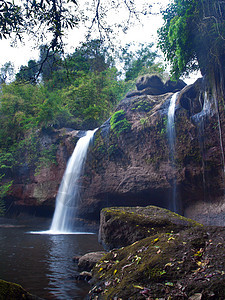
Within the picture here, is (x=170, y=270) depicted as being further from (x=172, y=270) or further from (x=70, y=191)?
(x=70, y=191)

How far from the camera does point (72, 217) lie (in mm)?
15078

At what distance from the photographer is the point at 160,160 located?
1266 cm

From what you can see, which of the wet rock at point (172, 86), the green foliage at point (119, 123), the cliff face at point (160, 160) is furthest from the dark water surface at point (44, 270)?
the wet rock at point (172, 86)

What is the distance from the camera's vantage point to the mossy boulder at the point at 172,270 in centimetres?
268

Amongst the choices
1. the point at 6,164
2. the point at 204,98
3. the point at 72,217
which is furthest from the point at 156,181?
the point at 6,164

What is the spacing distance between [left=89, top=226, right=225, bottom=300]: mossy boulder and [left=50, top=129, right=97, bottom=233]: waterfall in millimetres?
11285

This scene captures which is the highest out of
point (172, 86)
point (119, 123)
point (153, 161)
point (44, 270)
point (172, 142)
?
point (172, 86)

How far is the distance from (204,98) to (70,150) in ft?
31.9

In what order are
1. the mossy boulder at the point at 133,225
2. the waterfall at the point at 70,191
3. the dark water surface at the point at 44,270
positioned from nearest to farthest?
the dark water surface at the point at 44,270 → the mossy boulder at the point at 133,225 → the waterfall at the point at 70,191

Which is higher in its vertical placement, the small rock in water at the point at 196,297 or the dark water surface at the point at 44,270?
the small rock in water at the point at 196,297

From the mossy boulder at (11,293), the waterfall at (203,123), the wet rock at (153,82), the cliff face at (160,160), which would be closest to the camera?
the mossy boulder at (11,293)

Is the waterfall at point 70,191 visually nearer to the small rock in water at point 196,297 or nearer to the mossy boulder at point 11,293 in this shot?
the mossy boulder at point 11,293

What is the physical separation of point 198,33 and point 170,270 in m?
11.9

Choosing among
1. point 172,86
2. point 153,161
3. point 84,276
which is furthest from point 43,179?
point 84,276
